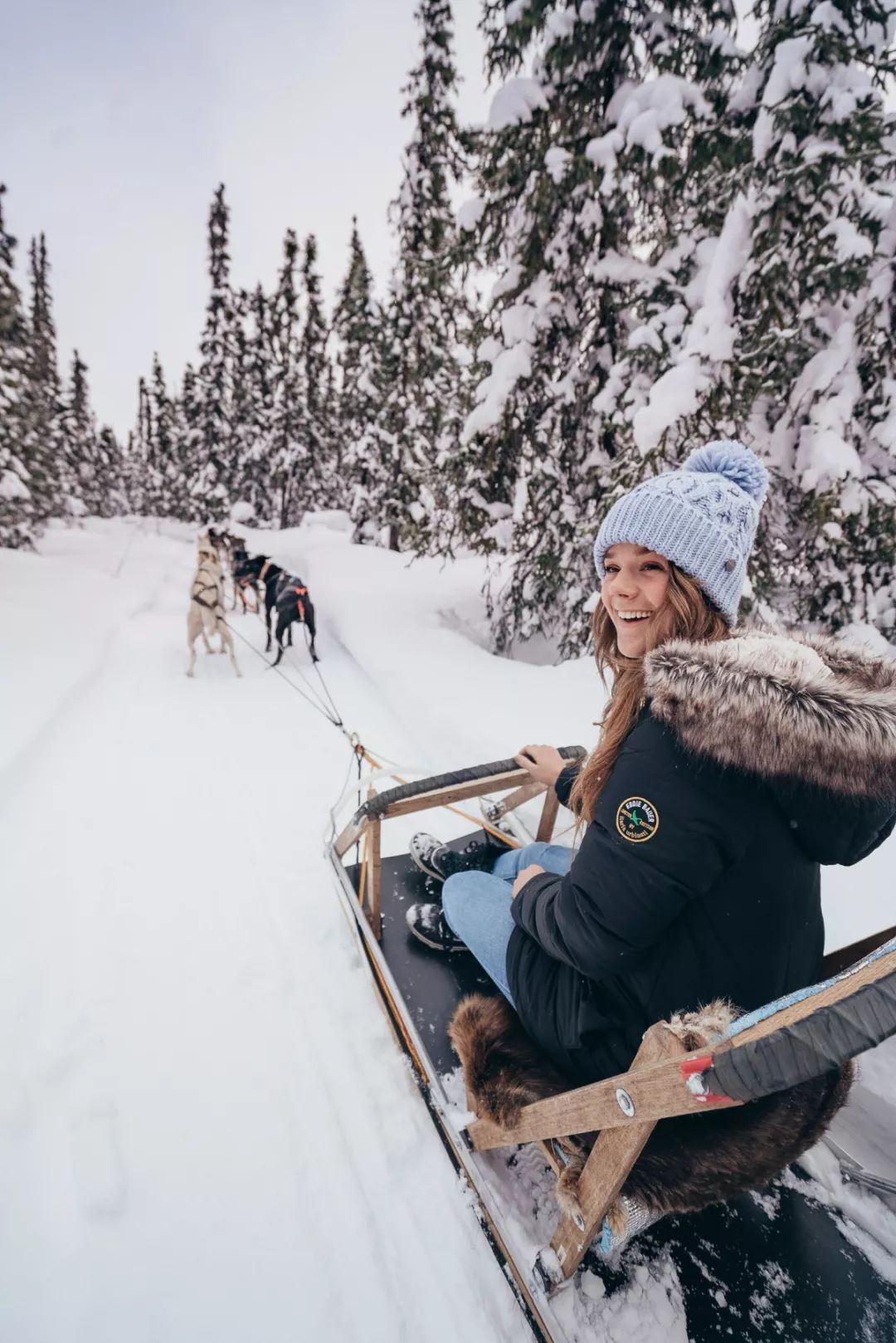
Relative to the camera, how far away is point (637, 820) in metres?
1.27

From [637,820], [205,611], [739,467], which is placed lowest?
[205,611]

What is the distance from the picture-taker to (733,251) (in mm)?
4461

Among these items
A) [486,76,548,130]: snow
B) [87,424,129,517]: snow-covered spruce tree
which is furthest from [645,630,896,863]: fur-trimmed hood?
[87,424,129,517]: snow-covered spruce tree

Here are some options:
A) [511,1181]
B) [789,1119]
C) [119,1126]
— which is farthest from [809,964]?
[119,1126]

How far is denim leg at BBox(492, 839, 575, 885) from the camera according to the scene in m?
2.53

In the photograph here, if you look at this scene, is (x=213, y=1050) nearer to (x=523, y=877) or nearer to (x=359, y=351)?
(x=523, y=877)

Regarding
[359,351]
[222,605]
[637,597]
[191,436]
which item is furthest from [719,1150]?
[191,436]

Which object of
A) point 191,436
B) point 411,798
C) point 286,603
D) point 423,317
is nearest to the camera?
point 411,798

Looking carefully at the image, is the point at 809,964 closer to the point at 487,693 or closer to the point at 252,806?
the point at 252,806

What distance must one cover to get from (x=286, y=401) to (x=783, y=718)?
2741cm

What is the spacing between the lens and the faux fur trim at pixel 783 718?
45.3 inches

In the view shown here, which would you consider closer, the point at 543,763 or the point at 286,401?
the point at 543,763

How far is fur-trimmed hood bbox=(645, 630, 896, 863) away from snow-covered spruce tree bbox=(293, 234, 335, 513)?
2707 centimetres

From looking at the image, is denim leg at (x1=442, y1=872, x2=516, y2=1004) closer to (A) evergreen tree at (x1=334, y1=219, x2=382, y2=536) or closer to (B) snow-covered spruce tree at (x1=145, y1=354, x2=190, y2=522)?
(A) evergreen tree at (x1=334, y1=219, x2=382, y2=536)
